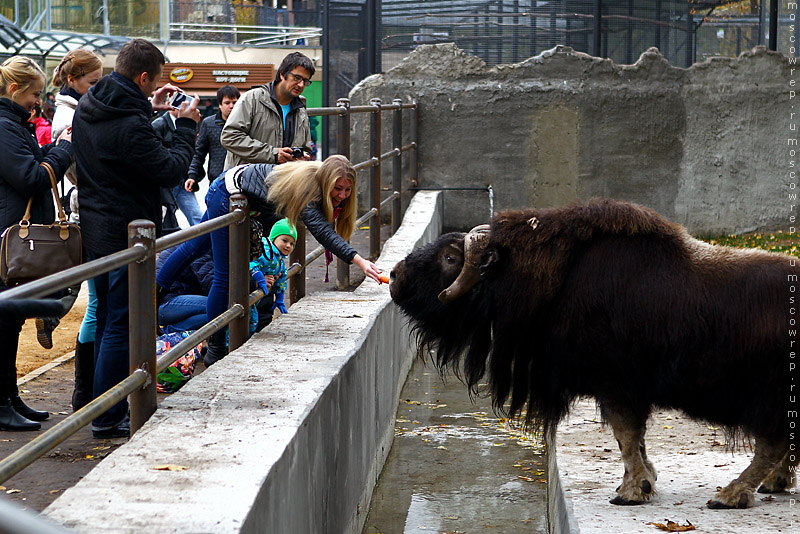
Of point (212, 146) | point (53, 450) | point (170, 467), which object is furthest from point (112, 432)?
point (212, 146)

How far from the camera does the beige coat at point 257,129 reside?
19.4ft

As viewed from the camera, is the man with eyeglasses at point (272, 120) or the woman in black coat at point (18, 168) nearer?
the woman in black coat at point (18, 168)

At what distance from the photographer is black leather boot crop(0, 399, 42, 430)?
448cm

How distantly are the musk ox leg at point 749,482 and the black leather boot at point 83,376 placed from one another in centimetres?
280

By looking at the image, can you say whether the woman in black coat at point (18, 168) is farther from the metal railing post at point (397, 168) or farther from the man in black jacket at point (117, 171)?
the metal railing post at point (397, 168)

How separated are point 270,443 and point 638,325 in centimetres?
157

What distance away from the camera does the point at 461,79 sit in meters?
12.4

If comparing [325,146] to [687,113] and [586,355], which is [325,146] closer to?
[687,113]

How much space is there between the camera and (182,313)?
18.9 ft

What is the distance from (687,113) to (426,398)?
6.94 meters

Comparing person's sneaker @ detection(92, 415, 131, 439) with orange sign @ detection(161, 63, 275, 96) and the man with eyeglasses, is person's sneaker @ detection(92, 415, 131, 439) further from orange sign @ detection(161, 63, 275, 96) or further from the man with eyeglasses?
orange sign @ detection(161, 63, 275, 96)

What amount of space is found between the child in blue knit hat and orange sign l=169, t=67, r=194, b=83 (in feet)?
60.1

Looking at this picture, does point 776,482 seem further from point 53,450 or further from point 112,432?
point 53,450

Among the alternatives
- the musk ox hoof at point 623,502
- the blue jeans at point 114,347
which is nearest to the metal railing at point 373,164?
the blue jeans at point 114,347
